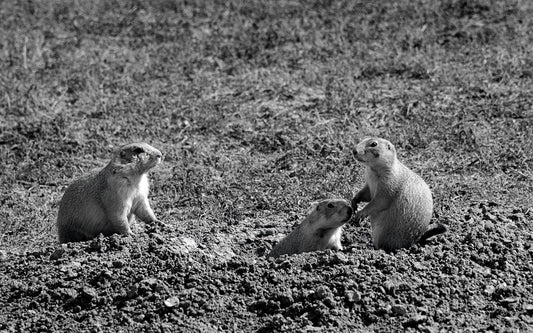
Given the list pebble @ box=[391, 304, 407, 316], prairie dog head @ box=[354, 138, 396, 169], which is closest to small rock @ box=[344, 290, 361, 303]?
pebble @ box=[391, 304, 407, 316]

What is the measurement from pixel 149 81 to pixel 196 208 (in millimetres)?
3521

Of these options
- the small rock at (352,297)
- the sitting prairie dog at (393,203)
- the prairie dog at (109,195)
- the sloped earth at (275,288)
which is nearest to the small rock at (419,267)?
the sloped earth at (275,288)

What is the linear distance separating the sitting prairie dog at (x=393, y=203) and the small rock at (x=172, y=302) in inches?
64.5

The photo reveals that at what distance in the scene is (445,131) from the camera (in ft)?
33.1

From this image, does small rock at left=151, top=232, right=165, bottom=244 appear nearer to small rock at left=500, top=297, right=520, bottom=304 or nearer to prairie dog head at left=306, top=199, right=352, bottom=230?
prairie dog head at left=306, top=199, right=352, bottom=230

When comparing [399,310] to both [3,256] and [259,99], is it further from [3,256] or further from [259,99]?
[259,99]

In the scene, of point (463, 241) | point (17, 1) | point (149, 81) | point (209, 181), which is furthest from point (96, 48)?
point (463, 241)

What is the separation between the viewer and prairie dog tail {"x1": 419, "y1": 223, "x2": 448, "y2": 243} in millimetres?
7254

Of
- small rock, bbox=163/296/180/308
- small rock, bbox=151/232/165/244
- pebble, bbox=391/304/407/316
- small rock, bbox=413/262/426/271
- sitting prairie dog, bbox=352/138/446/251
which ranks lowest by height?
pebble, bbox=391/304/407/316

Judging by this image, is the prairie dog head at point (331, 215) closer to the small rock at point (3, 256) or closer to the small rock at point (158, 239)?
the small rock at point (158, 239)

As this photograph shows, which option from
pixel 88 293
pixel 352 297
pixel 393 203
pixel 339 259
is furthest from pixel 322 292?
pixel 88 293

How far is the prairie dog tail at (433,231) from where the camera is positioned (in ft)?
23.8

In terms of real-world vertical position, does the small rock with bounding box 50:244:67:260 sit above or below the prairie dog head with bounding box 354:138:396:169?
below

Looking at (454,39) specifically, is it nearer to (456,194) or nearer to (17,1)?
(456,194)
